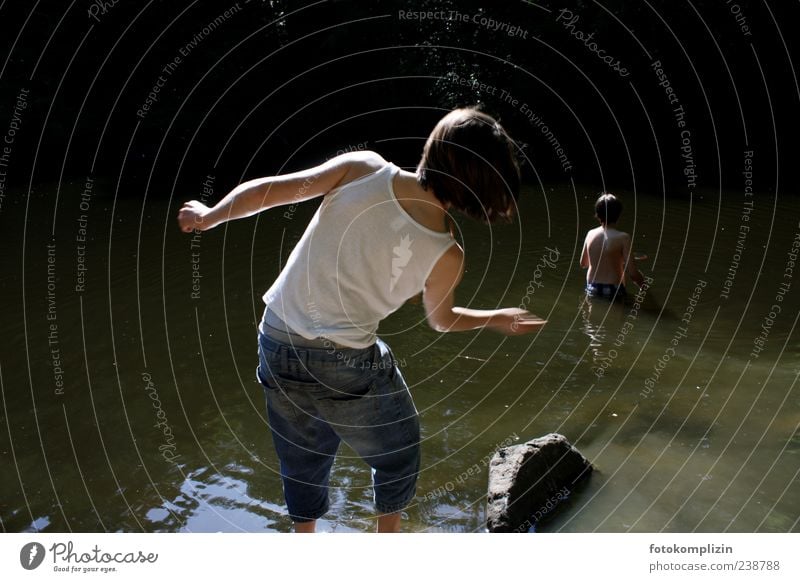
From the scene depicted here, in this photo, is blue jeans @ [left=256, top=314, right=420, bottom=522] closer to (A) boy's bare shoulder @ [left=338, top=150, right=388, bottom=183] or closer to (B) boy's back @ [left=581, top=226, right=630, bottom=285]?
(A) boy's bare shoulder @ [left=338, top=150, right=388, bottom=183]

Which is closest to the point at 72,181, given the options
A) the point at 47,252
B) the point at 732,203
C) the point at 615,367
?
the point at 47,252

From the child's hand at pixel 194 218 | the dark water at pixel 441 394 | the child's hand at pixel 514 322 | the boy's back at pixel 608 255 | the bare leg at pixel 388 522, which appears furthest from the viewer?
the boy's back at pixel 608 255

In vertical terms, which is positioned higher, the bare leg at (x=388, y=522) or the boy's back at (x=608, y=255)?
the boy's back at (x=608, y=255)

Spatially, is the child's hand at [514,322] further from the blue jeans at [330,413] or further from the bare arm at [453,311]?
the blue jeans at [330,413]

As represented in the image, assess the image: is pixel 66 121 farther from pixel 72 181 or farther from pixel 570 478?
pixel 570 478

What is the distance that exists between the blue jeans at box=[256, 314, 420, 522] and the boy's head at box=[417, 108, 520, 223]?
586 millimetres

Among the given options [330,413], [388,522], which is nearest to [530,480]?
[388,522]

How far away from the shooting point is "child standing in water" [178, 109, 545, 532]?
7.75 ft

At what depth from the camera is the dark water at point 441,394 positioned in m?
4.19

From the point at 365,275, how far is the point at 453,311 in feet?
1.06

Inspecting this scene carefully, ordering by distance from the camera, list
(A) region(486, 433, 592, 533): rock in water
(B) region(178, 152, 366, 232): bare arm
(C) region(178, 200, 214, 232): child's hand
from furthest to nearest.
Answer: (A) region(486, 433, 592, 533): rock in water < (C) region(178, 200, 214, 232): child's hand < (B) region(178, 152, 366, 232): bare arm

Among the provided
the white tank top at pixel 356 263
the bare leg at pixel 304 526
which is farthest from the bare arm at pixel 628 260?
the white tank top at pixel 356 263

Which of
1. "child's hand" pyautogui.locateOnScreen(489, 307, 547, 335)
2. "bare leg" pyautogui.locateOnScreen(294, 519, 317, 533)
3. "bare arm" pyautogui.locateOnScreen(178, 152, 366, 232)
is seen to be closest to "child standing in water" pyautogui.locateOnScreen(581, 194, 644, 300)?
"child's hand" pyautogui.locateOnScreen(489, 307, 547, 335)

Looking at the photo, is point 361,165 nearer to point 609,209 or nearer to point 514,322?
point 514,322
